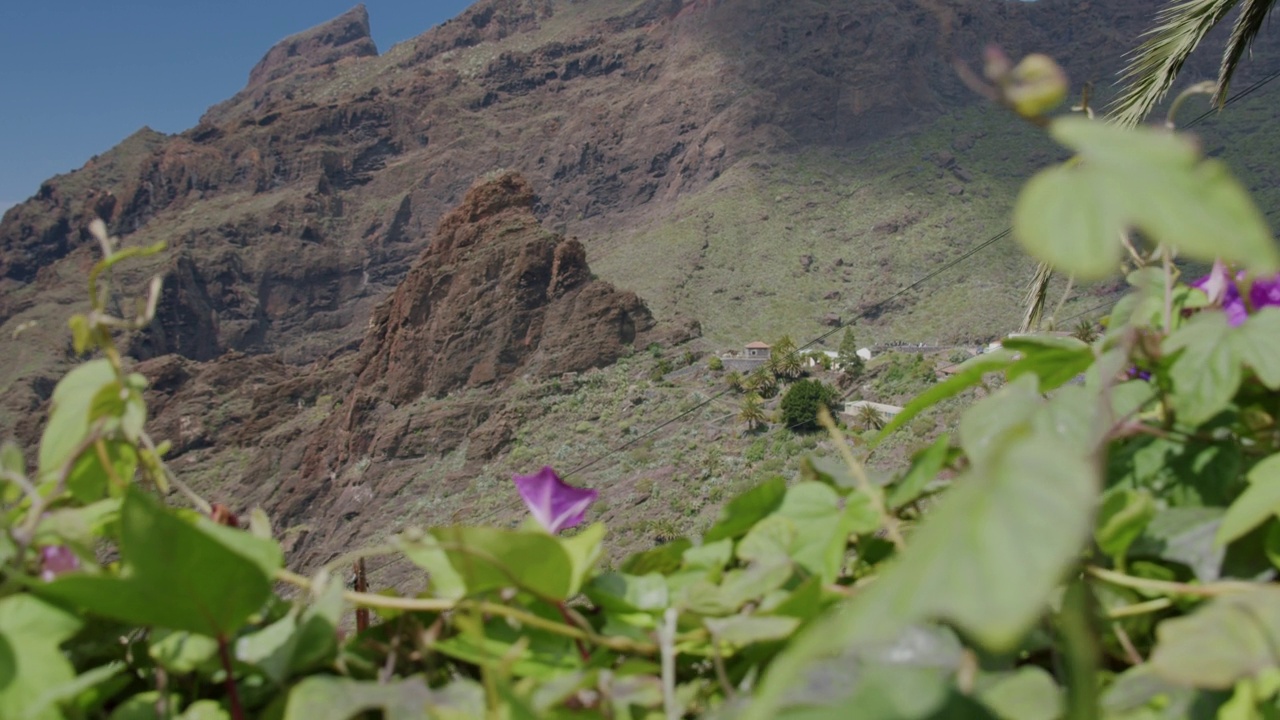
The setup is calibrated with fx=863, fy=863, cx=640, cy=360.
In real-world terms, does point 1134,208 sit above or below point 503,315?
above

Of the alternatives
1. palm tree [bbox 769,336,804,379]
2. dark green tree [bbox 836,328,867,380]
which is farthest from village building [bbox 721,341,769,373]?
dark green tree [bbox 836,328,867,380]

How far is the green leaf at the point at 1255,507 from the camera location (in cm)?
24

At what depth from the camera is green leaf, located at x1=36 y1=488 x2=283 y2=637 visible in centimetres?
23

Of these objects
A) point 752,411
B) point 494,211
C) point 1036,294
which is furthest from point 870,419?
point 494,211

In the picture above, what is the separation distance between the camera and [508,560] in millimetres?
263

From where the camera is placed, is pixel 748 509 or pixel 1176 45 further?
pixel 1176 45

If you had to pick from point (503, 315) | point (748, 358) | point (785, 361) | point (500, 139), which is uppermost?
point (500, 139)

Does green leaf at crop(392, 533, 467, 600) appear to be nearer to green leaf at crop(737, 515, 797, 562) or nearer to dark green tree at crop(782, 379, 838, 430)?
green leaf at crop(737, 515, 797, 562)

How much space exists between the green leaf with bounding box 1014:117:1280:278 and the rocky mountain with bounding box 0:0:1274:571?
18293mm

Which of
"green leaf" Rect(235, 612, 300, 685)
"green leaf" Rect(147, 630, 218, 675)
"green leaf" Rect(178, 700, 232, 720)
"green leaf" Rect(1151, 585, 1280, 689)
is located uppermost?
"green leaf" Rect(147, 630, 218, 675)

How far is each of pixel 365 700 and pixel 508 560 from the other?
0.05 m

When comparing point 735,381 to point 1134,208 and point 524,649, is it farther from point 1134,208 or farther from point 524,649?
point 1134,208

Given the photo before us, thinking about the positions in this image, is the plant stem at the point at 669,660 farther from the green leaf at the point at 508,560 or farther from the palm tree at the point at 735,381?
the palm tree at the point at 735,381

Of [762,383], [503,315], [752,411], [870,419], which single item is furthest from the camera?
[503,315]
